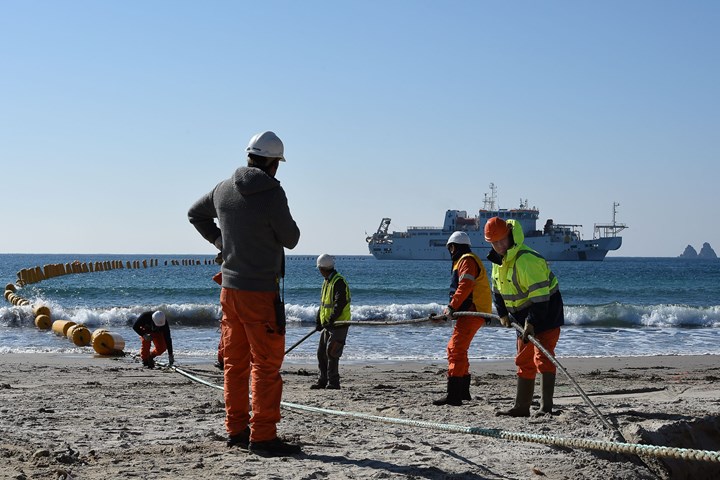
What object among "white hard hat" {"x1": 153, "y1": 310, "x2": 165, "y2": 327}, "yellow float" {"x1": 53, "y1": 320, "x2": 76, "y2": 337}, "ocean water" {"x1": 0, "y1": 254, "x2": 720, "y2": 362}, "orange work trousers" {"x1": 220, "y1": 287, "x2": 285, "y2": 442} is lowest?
"ocean water" {"x1": 0, "y1": 254, "x2": 720, "y2": 362}

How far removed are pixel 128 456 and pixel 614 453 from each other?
3.01 metres

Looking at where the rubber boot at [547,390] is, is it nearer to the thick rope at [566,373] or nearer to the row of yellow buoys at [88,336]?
the thick rope at [566,373]

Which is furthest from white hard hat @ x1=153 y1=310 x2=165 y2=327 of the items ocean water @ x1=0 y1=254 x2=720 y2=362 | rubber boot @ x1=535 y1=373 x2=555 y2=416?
rubber boot @ x1=535 y1=373 x2=555 y2=416

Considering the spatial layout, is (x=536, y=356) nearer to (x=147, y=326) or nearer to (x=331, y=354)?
(x=331, y=354)

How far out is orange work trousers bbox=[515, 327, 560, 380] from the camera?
263 inches

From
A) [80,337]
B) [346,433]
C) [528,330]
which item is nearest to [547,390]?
[528,330]

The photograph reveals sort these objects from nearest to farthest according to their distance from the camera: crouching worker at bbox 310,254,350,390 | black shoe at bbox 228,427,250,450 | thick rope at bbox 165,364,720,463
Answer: thick rope at bbox 165,364,720,463 → black shoe at bbox 228,427,250,450 → crouching worker at bbox 310,254,350,390

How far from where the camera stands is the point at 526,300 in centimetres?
662

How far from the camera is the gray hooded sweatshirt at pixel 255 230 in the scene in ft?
16.5

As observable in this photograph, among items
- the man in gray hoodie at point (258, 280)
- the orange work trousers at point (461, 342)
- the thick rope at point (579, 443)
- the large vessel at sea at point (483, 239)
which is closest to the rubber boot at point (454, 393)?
the orange work trousers at point (461, 342)

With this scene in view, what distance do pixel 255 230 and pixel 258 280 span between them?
300 mm

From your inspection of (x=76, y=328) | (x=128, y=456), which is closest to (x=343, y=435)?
(x=128, y=456)

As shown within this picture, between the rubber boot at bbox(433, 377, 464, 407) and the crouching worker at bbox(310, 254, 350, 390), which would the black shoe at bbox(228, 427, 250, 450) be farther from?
the crouching worker at bbox(310, 254, 350, 390)

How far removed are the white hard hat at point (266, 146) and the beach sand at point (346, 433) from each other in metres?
1.81
